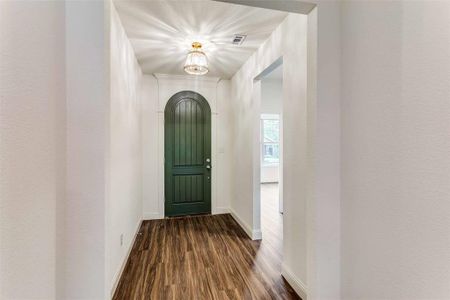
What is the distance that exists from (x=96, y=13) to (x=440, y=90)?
162cm

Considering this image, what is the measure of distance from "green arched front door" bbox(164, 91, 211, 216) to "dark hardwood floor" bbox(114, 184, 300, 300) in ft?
2.20

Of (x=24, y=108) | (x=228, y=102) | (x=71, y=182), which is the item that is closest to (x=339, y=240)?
(x=71, y=182)

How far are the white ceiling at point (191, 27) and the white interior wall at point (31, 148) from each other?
1147 millimetres

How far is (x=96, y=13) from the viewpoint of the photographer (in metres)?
1.15

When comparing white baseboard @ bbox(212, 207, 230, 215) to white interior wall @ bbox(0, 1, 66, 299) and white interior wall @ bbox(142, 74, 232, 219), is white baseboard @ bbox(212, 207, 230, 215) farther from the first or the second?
white interior wall @ bbox(0, 1, 66, 299)

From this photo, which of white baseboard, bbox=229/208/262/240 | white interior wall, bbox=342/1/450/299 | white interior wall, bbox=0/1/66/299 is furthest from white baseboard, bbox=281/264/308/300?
white interior wall, bbox=0/1/66/299

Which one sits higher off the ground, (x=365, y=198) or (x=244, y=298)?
(x=365, y=198)

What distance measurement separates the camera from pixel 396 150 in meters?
1.08

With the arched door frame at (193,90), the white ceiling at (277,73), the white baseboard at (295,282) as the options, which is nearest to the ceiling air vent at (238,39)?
the arched door frame at (193,90)

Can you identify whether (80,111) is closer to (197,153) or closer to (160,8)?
(160,8)

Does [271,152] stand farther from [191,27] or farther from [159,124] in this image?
[191,27]

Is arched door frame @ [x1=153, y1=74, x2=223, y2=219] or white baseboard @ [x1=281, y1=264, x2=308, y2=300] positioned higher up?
arched door frame @ [x1=153, y1=74, x2=223, y2=219]

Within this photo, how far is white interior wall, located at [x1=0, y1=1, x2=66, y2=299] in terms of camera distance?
2.61 feet

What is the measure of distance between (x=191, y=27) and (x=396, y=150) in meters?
2.18
